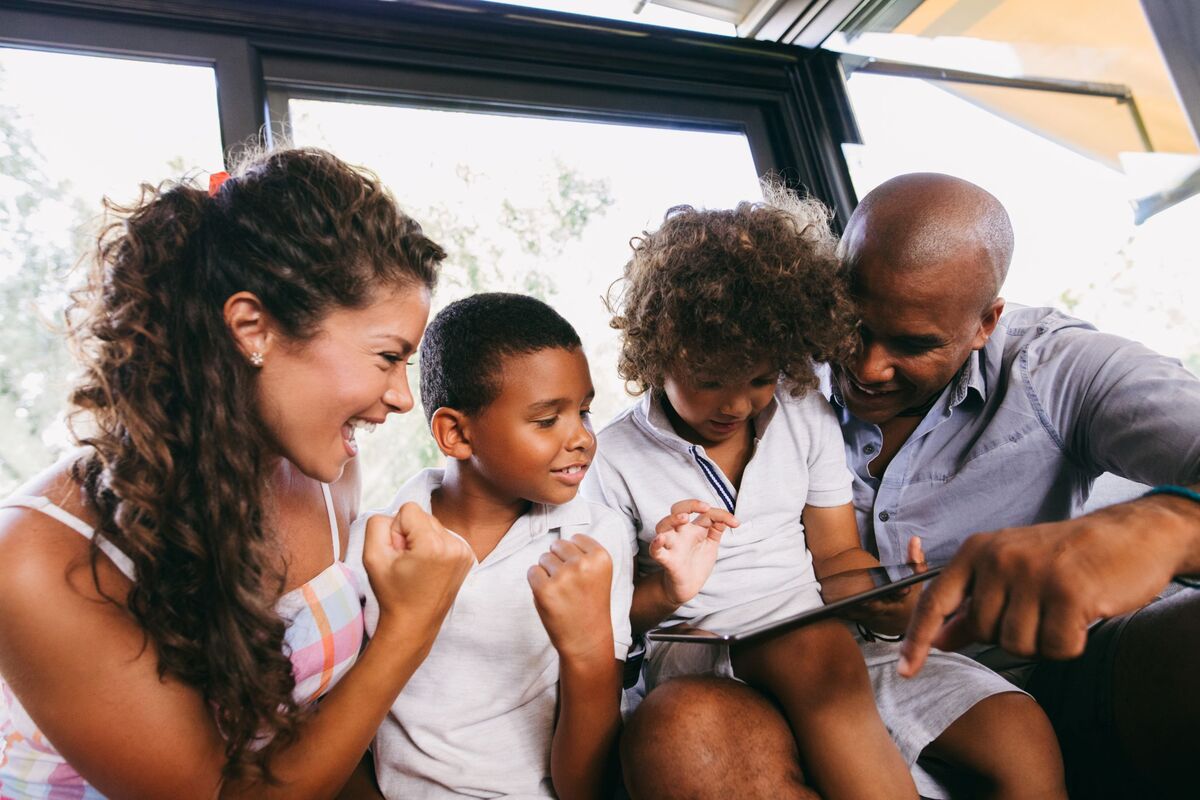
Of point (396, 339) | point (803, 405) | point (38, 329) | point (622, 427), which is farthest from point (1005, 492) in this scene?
point (38, 329)

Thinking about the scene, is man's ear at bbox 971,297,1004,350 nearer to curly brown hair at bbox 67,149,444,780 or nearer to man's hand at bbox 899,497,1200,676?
man's hand at bbox 899,497,1200,676

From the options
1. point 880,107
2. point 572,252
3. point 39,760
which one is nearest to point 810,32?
point 880,107

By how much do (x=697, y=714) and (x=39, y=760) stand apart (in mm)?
765

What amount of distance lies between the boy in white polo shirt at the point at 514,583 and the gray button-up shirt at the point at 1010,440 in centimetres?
47

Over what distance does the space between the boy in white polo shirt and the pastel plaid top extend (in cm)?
8

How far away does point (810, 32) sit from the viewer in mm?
2221

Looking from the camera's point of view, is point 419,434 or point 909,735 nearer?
point 909,735

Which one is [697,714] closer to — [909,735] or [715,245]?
[909,735]

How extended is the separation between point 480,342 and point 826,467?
61 cm

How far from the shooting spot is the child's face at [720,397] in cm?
128

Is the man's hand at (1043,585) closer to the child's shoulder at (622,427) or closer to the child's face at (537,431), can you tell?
the child's face at (537,431)

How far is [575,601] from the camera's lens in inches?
41.4

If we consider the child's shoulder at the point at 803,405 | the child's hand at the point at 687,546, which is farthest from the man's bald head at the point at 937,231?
the child's hand at the point at 687,546

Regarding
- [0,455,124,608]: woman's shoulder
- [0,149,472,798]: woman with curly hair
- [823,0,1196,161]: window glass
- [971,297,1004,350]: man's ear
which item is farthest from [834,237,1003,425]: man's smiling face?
[0,455,124,608]: woman's shoulder
